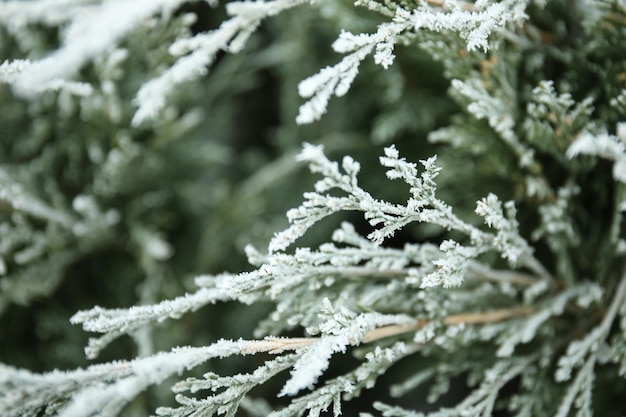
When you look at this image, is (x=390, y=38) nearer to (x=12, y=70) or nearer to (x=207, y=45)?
(x=207, y=45)

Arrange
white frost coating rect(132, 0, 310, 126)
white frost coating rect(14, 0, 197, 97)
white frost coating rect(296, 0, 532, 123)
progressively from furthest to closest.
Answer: white frost coating rect(132, 0, 310, 126), white frost coating rect(296, 0, 532, 123), white frost coating rect(14, 0, 197, 97)

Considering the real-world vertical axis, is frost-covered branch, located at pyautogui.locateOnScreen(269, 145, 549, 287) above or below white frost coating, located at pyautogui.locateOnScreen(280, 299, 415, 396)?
above

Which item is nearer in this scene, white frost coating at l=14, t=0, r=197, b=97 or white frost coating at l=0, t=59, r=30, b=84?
white frost coating at l=14, t=0, r=197, b=97

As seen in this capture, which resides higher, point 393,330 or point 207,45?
point 207,45

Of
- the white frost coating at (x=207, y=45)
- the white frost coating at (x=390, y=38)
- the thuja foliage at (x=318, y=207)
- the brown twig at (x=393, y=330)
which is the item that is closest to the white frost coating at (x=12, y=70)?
the thuja foliage at (x=318, y=207)

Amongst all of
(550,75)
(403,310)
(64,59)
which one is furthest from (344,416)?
(64,59)

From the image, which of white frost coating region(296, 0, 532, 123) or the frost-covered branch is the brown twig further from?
white frost coating region(296, 0, 532, 123)

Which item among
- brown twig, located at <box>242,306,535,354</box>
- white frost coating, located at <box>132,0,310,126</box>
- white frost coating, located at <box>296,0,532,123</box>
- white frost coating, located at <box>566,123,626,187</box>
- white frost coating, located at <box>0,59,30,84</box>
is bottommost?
brown twig, located at <box>242,306,535,354</box>

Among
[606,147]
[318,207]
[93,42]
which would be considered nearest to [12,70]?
[93,42]

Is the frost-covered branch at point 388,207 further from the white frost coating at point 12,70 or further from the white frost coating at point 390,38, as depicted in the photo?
the white frost coating at point 12,70

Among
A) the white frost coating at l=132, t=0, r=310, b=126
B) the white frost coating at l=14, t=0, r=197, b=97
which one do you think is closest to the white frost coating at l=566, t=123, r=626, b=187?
the white frost coating at l=132, t=0, r=310, b=126
